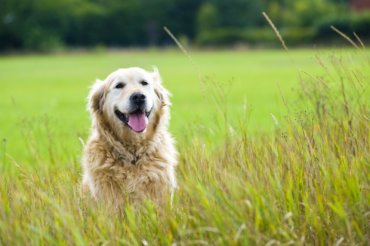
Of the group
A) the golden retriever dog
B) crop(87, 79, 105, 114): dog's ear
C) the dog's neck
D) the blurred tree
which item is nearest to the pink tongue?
the golden retriever dog

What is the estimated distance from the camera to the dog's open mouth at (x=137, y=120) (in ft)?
20.8

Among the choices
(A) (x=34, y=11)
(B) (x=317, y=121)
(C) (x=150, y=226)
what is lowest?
(C) (x=150, y=226)

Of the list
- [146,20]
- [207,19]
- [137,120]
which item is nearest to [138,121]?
[137,120]

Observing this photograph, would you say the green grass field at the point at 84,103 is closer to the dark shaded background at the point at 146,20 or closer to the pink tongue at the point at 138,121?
the pink tongue at the point at 138,121

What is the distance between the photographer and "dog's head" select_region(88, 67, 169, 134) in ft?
20.9

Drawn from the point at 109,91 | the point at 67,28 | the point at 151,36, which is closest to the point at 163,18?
the point at 151,36

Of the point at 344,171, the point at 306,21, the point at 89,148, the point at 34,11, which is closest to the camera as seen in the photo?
the point at 344,171

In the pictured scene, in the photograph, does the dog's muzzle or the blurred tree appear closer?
the dog's muzzle

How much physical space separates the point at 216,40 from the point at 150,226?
259ft

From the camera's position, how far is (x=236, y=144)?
577 cm

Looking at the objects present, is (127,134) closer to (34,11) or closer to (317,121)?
(317,121)

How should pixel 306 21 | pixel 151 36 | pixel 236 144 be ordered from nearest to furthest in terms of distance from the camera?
1. pixel 236 144
2. pixel 306 21
3. pixel 151 36

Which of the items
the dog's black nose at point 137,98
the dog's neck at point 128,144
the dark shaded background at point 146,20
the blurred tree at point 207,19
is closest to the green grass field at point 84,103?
the dog's black nose at point 137,98

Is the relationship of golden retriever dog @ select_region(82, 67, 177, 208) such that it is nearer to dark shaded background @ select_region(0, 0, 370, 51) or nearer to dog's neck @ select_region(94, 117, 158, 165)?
dog's neck @ select_region(94, 117, 158, 165)
